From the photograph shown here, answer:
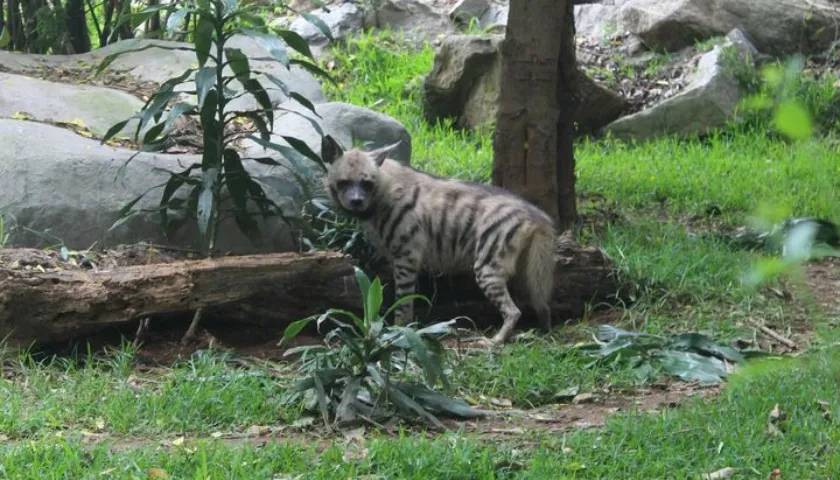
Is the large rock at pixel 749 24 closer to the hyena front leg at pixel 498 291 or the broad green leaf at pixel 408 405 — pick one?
the hyena front leg at pixel 498 291

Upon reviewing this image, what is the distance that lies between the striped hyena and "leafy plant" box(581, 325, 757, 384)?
2.67 ft

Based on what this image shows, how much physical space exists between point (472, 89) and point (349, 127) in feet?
10.6

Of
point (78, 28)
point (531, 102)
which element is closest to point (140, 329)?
point (531, 102)

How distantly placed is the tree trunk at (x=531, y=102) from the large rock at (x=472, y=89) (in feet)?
10.7

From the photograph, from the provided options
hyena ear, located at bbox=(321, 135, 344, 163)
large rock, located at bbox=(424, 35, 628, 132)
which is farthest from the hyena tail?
large rock, located at bbox=(424, 35, 628, 132)

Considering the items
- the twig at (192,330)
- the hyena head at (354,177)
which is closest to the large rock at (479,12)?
the hyena head at (354,177)

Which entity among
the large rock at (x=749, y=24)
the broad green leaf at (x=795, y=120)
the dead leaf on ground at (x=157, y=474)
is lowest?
the dead leaf on ground at (x=157, y=474)

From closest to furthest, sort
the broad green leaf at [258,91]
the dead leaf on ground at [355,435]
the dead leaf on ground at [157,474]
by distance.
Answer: the dead leaf on ground at [157,474] → the dead leaf on ground at [355,435] → the broad green leaf at [258,91]

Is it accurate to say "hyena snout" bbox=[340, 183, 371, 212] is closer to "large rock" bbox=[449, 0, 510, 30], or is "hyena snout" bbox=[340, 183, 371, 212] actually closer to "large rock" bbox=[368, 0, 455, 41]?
"large rock" bbox=[368, 0, 455, 41]

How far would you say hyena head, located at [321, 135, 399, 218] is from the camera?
7199 millimetres

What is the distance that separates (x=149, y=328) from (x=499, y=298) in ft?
6.95

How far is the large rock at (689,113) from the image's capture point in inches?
455

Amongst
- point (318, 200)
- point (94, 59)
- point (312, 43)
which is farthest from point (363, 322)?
point (312, 43)

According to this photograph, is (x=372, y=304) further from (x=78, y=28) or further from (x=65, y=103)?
(x=78, y=28)
